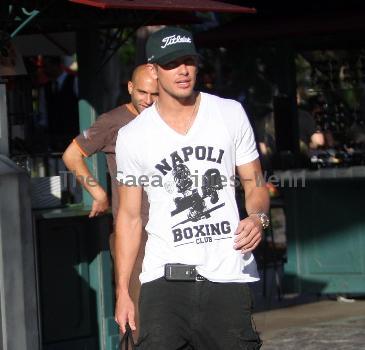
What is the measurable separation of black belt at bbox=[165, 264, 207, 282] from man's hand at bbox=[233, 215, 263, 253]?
0.73ft

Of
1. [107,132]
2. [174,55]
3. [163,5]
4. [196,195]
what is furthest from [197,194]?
[163,5]

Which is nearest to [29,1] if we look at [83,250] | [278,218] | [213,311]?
[83,250]

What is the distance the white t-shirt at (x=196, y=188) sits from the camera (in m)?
4.99

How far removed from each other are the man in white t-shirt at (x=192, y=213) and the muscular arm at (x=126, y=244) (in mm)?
46

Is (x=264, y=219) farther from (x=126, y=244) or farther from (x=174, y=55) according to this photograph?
(x=174, y=55)

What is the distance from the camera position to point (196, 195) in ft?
16.4

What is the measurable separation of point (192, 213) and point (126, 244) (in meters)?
0.41

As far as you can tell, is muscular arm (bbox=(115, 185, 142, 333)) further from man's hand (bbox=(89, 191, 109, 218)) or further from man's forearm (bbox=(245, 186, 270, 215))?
man's hand (bbox=(89, 191, 109, 218))

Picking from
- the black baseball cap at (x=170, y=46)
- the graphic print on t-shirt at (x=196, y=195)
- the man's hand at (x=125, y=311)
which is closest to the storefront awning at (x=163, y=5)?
the black baseball cap at (x=170, y=46)

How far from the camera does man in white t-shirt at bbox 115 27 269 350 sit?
16.4 ft

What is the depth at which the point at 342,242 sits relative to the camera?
10.4m

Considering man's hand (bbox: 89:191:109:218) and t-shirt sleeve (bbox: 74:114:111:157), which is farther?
man's hand (bbox: 89:191:109:218)

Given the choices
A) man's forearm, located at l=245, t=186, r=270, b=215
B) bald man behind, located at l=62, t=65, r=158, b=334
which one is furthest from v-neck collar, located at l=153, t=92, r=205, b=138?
bald man behind, located at l=62, t=65, r=158, b=334

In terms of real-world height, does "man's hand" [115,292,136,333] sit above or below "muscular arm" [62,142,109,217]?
below
